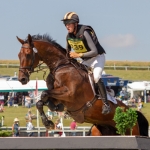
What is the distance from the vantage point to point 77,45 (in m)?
10.0

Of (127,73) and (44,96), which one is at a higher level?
(127,73)

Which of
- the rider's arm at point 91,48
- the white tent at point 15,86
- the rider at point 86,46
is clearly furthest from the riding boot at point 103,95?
the white tent at point 15,86

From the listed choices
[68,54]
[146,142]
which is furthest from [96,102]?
[146,142]

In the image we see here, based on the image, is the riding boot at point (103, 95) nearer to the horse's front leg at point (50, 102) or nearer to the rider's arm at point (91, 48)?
the rider's arm at point (91, 48)

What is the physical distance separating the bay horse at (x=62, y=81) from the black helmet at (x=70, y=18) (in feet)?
2.12

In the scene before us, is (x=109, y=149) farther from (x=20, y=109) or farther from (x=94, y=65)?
(x=20, y=109)

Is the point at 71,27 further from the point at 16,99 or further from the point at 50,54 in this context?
the point at 16,99

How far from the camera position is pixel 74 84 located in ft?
32.6

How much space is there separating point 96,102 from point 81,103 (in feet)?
1.22

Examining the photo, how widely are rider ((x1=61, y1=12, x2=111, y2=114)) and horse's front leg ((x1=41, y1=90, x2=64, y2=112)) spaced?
88cm

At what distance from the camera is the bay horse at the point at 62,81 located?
9820 millimetres

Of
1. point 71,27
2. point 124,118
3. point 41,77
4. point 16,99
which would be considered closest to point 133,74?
point 41,77

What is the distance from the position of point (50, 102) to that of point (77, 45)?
1.22 meters

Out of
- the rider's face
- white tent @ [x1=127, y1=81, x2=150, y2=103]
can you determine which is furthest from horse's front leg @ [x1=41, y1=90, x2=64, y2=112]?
white tent @ [x1=127, y1=81, x2=150, y2=103]
